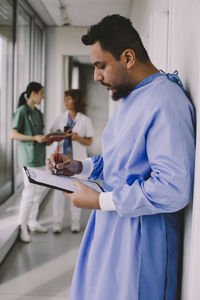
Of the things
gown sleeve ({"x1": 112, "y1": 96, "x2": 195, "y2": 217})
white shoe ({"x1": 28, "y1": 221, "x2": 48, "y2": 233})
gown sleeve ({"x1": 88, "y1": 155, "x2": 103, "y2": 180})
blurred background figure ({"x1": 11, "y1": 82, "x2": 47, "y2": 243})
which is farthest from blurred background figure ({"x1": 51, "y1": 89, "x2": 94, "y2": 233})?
gown sleeve ({"x1": 112, "y1": 96, "x2": 195, "y2": 217})

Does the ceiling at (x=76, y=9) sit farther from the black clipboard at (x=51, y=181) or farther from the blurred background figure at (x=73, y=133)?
the black clipboard at (x=51, y=181)

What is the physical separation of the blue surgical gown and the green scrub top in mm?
2133

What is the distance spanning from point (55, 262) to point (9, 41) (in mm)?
2493

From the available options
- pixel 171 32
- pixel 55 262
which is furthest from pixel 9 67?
pixel 171 32

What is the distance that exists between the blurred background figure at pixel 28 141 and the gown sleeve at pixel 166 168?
2.30 meters

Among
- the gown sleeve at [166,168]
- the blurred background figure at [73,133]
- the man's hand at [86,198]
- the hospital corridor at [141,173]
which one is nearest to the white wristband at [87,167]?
the hospital corridor at [141,173]

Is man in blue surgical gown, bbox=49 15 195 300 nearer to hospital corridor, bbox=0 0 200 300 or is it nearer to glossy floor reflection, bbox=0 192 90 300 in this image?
hospital corridor, bbox=0 0 200 300

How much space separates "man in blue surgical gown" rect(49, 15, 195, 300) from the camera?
89 centimetres

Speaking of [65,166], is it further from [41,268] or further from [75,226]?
[75,226]

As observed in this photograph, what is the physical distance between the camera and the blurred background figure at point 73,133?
349 cm

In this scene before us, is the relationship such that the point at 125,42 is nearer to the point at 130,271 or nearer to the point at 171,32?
the point at 171,32

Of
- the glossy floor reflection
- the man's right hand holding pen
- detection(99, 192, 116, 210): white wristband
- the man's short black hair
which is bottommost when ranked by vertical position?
the glossy floor reflection

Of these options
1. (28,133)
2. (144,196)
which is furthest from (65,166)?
(28,133)

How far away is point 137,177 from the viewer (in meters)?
1.02
